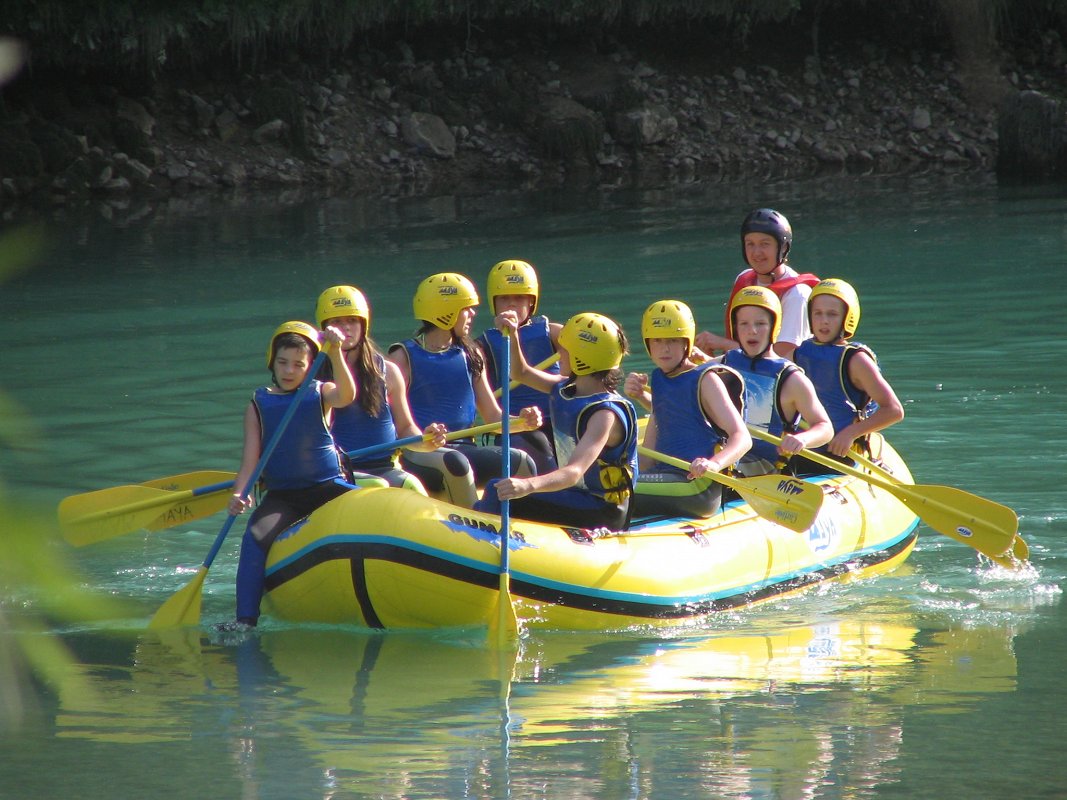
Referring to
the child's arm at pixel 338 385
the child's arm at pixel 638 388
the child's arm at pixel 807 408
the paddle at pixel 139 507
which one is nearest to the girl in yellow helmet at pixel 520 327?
the child's arm at pixel 638 388

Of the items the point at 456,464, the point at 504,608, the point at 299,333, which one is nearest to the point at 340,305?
the point at 299,333

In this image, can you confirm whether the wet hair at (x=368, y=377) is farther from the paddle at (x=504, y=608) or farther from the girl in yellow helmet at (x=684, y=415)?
the girl in yellow helmet at (x=684, y=415)

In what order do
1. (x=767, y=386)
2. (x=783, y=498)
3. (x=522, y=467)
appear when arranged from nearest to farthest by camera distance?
(x=783, y=498)
(x=522, y=467)
(x=767, y=386)

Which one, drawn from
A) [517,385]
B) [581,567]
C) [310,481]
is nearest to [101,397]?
[517,385]

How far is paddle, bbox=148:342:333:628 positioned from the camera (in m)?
5.98

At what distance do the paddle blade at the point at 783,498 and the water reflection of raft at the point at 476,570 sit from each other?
20cm

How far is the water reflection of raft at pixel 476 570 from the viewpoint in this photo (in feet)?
19.0

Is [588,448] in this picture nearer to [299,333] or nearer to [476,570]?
[476,570]

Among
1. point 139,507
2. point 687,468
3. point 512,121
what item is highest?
point 512,121

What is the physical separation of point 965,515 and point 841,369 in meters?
0.95

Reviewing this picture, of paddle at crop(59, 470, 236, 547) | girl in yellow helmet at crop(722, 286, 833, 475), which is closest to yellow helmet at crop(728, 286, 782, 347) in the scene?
girl in yellow helmet at crop(722, 286, 833, 475)

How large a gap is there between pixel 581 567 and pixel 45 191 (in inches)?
710

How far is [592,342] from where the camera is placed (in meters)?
5.98

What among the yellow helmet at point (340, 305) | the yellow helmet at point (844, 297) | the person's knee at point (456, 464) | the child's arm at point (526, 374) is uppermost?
the yellow helmet at point (340, 305)
